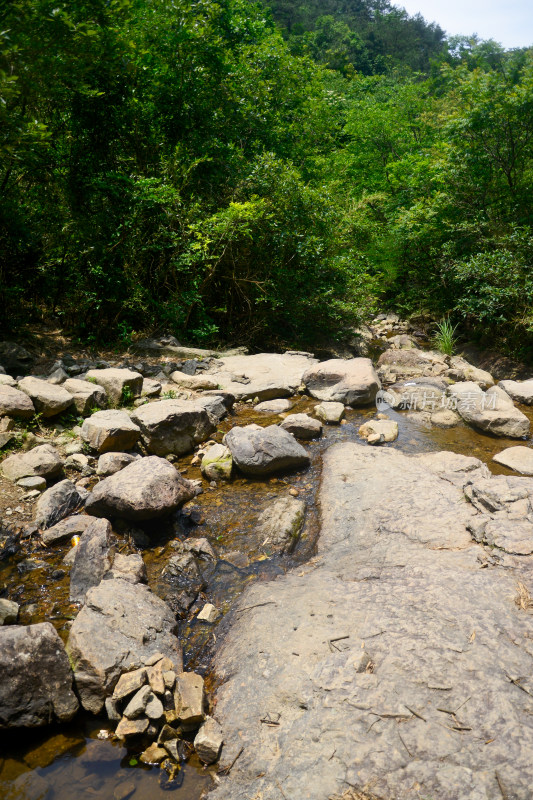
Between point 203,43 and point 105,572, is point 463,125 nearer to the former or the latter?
point 203,43

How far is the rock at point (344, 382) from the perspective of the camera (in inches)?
287

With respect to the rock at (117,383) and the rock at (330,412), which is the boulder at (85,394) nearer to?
the rock at (117,383)

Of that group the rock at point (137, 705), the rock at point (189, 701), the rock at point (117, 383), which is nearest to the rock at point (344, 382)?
the rock at point (117, 383)

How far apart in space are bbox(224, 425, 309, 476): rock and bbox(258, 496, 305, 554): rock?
590mm

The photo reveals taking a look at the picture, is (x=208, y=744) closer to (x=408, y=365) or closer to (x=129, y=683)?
(x=129, y=683)

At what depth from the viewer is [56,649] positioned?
2.58 meters

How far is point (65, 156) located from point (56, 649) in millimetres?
7723

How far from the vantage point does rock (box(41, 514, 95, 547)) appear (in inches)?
150

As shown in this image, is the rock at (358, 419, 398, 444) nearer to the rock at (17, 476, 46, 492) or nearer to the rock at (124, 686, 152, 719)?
the rock at (17, 476, 46, 492)

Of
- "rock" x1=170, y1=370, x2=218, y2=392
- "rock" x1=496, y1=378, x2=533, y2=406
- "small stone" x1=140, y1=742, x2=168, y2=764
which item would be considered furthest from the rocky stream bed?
"rock" x1=496, y1=378, x2=533, y2=406

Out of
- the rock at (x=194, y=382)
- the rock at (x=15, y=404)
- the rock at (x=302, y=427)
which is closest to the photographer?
the rock at (x=15, y=404)

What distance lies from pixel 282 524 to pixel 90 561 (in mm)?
1596

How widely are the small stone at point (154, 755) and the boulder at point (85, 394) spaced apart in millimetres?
3957

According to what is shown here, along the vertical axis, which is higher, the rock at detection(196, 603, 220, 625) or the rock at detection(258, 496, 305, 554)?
the rock at detection(258, 496, 305, 554)
